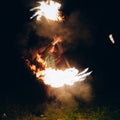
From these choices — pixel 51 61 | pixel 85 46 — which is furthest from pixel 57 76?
pixel 85 46

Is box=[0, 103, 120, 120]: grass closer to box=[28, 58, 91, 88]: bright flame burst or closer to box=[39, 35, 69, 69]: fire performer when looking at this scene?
box=[28, 58, 91, 88]: bright flame burst

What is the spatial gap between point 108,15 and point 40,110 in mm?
4881

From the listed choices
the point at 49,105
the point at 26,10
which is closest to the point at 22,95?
the point at 49,105

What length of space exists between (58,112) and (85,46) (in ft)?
13.1

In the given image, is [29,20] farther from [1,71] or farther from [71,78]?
[71,78]

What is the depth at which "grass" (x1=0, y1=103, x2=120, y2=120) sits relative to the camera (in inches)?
398

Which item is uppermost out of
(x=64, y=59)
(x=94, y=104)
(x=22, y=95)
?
(x=64, y=59)

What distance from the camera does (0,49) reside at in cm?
1339

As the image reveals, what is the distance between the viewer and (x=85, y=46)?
1380 cm

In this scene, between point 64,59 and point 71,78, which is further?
point 64,59

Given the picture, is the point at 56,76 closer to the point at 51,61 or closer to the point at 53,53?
the point at 51,61

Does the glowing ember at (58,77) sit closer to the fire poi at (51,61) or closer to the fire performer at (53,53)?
the fire poi at (51,61)

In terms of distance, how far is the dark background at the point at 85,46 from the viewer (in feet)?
42.7

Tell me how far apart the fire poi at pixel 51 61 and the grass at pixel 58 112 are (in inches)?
30.7
